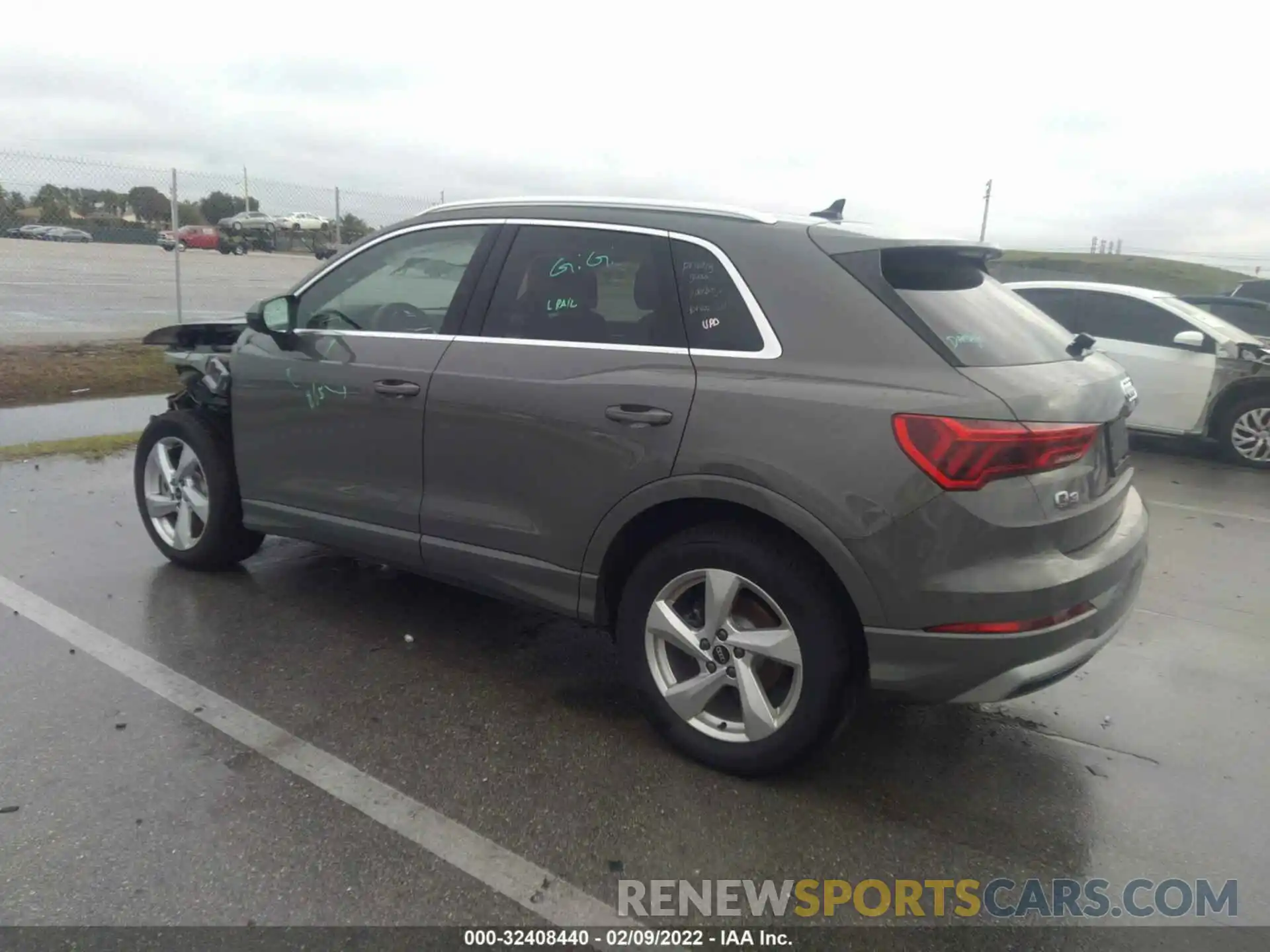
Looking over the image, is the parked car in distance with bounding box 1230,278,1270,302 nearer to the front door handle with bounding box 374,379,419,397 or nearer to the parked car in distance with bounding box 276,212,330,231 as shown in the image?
the parked car in distance with bounding box 276,212,330,231

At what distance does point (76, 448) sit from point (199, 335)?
2864 millimetres

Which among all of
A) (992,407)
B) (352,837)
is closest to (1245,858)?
(992,407)

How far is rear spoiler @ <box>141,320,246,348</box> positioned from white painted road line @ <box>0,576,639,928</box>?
59.4 inches

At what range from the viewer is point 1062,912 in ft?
8.84

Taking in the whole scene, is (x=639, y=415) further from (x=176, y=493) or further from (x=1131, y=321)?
(x=1131, y=321)

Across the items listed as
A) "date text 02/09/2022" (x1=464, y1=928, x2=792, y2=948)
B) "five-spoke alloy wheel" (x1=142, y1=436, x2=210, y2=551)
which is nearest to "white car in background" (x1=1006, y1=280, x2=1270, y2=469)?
"five-spoke alloy wheel" (x1=142, y1=436, x2=210, y2=551)

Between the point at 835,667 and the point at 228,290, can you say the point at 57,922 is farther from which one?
the point at 228,290

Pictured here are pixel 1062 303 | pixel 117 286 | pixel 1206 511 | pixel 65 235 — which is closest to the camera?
pixel 1206 511

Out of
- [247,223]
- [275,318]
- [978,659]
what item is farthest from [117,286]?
[978,659]

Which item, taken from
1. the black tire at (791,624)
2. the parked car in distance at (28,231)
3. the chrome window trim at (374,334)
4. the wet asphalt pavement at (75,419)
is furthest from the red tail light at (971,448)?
the parked car in distance at (28,231)

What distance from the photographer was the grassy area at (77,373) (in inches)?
364

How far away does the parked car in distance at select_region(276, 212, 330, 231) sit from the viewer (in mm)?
15430

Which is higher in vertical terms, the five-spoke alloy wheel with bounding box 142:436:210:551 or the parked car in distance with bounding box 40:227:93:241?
the parked car in distance with bounding box 40:227:93:241

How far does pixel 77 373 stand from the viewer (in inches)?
396
